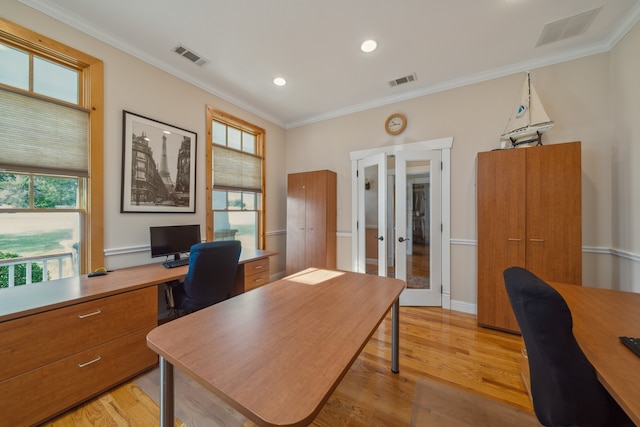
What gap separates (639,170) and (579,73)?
1.25 m

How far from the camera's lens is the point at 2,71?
1.73 m

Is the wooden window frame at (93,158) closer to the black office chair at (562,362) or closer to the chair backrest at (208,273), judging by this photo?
the chair backrest at (208,273)

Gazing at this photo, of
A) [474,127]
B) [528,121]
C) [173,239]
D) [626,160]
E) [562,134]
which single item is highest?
[474,127]

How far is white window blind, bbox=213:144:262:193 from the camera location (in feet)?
10.7

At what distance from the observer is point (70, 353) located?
1454 mm

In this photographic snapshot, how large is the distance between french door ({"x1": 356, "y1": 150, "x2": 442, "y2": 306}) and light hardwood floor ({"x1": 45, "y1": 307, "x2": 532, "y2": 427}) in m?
0.64

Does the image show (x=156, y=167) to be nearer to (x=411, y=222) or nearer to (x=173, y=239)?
(x=173, y=239)

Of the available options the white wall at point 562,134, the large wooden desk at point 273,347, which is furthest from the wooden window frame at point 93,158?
the white wall at point 562,134

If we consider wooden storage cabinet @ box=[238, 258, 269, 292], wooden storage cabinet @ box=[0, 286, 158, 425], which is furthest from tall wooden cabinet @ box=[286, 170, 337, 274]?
wooden storage cabinet @ box=[0, 286, 158, 425]

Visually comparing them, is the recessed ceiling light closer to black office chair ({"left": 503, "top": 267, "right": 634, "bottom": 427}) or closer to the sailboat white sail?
the sailboat white sail

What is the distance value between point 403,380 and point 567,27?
3492 mm

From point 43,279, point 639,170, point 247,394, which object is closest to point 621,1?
point 639,170

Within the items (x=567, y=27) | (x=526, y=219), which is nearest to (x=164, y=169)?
(x=526, y=219)

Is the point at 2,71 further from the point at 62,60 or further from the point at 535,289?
the point at 535,289
